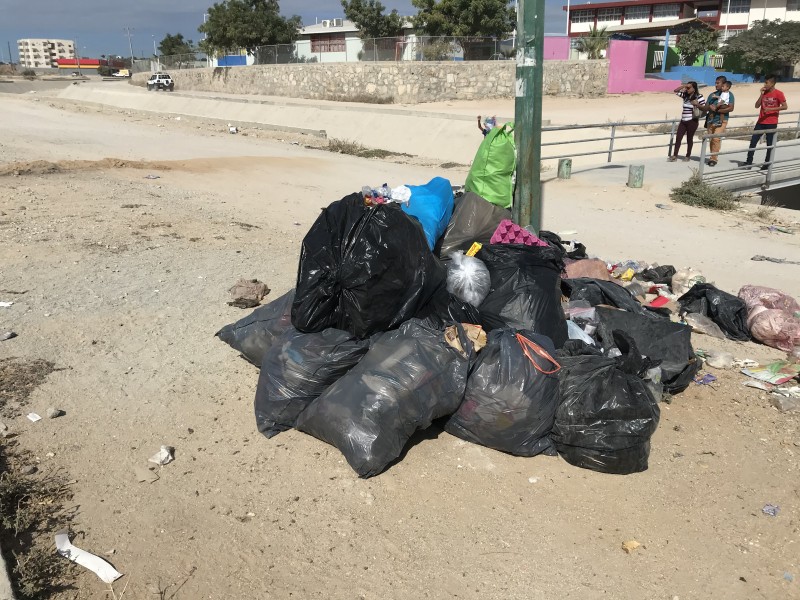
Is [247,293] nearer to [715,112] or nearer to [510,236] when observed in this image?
[510,236]

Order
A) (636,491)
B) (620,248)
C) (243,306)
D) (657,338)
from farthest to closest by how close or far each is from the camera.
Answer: (620,248), (243,306), (657,338), (636,491)

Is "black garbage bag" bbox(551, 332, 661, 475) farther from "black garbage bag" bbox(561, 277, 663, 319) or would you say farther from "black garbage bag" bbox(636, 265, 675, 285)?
"black garbage bag" bbox(636, 265, 675, 285)

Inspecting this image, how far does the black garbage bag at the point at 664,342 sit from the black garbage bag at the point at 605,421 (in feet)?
2.24

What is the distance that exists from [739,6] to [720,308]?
49.4m

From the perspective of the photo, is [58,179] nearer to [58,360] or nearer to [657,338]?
[58,360]

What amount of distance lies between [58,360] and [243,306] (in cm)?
132

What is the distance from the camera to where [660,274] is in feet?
19.3

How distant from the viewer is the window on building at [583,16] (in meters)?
51.5

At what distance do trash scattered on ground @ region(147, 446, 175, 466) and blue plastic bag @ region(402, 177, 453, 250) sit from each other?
219 cm

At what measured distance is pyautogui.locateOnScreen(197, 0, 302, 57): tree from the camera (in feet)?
138

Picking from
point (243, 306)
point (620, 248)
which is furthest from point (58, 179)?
point (620, 248)

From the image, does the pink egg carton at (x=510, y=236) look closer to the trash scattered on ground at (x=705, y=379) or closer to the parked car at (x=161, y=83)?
the trash scattered on ground at (x=705, y=379)

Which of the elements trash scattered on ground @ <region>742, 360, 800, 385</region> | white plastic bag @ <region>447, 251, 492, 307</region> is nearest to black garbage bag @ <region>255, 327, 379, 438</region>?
white plastic bag @ <region>447, 251, 492, 307</region>

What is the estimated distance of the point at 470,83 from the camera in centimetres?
2911
